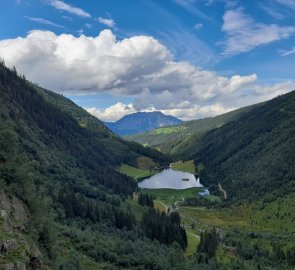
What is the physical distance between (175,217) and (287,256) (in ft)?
167

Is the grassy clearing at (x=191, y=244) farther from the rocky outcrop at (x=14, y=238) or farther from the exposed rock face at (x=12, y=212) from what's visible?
the rocky outcrop at (x=14, y=238)

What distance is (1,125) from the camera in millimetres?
71500

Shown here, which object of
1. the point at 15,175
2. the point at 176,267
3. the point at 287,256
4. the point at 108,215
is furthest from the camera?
the point at 287,256

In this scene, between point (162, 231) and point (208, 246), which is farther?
point (162, 231)

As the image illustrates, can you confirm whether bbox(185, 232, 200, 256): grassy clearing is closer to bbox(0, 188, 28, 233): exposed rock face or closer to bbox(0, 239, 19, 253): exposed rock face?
bbox(0, 188, 28, 233): exposed rock face

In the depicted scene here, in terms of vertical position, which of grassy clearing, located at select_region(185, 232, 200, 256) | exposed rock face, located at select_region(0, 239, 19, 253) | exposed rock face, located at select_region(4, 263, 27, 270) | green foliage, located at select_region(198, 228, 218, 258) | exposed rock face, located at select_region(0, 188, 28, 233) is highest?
exposed rock face, located at select_region(0, 188, 28, 233)

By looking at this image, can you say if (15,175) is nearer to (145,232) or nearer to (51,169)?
(145,232)

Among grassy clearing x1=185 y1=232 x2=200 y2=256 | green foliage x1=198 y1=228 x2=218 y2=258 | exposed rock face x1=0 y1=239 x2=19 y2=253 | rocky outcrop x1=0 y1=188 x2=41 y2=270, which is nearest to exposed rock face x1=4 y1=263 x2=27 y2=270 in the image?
rocky outcrop x1=0 y1=188 x2=41 y2=270

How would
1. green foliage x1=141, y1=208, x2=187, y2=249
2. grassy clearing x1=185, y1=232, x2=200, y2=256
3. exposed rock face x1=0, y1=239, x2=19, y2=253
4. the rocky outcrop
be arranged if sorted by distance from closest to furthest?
the rocky outcrop, exposed rock face x1=0, y1=239, x2=19, y2=253, grassy clearing x1=185, y1=232, x2=200, y2=256, green foliage x1=141, y1=208, x2=187, y2=249


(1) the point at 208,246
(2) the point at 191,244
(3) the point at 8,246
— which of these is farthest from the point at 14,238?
(2) the point at 191,244

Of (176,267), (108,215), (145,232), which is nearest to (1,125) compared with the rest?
(176,267)

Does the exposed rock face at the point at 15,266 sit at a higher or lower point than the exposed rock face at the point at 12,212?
lower

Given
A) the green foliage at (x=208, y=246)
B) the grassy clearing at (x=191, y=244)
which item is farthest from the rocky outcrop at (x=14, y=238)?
the grassy clearing at (x=191, y=244)

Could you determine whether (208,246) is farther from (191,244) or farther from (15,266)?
(15,266)
